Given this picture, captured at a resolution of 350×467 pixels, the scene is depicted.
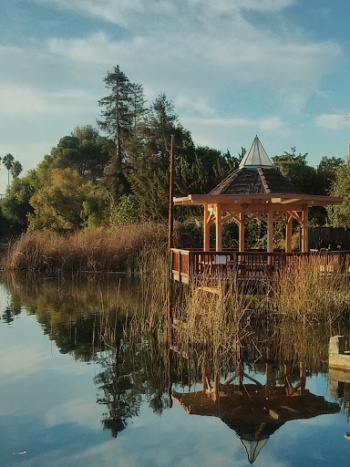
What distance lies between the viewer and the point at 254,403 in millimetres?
8234

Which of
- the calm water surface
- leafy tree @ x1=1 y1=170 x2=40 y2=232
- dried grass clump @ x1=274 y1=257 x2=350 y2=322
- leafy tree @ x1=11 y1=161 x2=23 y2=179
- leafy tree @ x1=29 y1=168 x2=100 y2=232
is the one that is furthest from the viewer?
Result: leafy tree @ x1=11 y1=161 x2=23 y2=179

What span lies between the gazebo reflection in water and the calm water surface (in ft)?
0.09

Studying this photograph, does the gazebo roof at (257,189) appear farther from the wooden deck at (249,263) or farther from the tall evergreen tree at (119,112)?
the tall evergreen tree at (119,112)

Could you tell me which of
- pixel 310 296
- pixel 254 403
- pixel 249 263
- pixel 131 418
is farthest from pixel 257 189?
pixel 131 418

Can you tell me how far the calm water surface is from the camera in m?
6.56

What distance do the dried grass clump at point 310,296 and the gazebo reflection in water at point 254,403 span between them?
3.65 metres

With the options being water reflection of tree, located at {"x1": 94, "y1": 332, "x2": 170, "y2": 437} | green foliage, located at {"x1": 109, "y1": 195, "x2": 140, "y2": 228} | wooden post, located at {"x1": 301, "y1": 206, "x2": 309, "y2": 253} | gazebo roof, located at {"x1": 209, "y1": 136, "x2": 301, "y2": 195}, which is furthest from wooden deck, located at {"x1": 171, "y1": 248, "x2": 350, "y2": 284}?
green foliage, located at {"x1": 109, "y1": 195, "x2": 140, "y2": 228}

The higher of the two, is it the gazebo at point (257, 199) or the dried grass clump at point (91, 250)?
the gazebo at point (257, 199)

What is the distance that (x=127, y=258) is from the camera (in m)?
27.6

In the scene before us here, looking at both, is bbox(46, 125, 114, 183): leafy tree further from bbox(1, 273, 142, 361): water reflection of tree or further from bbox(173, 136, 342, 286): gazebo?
bbox(173, 136, 342, 286): gazebo

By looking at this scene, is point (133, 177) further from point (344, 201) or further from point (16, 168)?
point (16, 168)

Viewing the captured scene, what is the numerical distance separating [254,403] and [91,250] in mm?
20483

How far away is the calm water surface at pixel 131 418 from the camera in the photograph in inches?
258

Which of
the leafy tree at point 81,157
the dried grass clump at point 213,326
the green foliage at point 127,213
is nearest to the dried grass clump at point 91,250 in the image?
the green foliage at point 127,213
